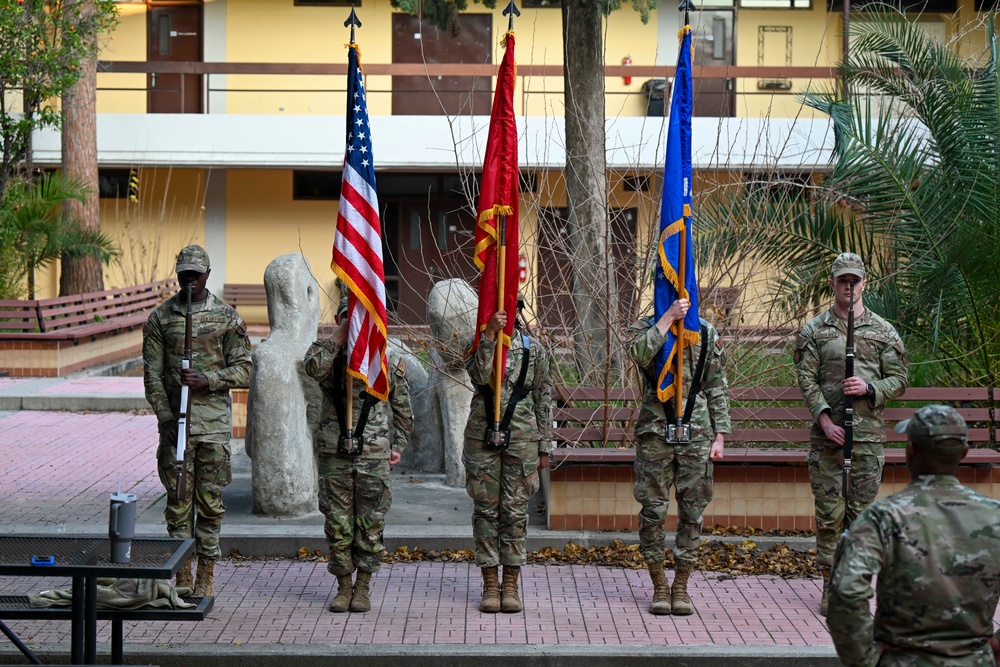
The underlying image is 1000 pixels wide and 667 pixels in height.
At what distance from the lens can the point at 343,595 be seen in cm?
720

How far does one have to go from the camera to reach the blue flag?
24.3ft

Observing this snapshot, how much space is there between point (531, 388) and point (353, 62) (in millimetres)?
2444

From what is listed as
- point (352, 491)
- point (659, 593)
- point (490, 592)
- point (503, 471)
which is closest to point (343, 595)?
point (352, 491)

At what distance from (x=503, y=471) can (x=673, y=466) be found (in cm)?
105

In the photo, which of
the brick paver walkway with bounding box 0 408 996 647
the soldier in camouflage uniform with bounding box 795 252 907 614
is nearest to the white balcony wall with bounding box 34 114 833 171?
the brick paver walkway with bounding box 0 408 996 647

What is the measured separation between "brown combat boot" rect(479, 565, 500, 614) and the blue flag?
161cm

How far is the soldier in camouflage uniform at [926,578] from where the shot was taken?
11.9 feet

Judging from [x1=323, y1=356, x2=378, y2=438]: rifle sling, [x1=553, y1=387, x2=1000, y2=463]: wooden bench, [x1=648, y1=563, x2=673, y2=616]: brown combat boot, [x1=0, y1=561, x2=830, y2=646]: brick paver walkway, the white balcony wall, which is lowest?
[x1=0, y1=561, x2=830, y2=646]: brick paver walkway

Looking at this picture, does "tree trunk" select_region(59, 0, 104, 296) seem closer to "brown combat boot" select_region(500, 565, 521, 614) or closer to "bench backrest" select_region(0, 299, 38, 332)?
"bench backrest" select_region(0, 299, 38, 332)

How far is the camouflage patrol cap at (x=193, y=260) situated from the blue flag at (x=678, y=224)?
2.82 meters

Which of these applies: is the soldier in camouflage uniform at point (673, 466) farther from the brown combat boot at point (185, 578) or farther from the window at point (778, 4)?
the window at point (778, 4)

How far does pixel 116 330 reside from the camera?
20.4 meters

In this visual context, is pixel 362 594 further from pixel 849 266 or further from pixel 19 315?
pixel 19 315

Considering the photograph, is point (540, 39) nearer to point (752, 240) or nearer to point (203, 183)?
point (203, 183)
